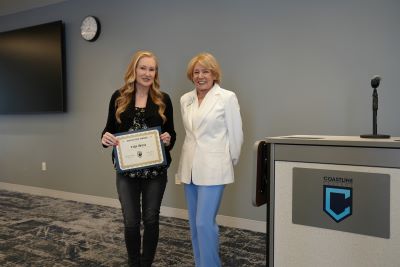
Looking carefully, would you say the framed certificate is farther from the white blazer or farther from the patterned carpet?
the patterned carpet

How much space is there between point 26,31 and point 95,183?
217cm

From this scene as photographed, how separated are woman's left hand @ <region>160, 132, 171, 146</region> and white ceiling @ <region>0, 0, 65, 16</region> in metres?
3.41

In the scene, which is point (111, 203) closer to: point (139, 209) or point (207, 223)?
point (139, 209)

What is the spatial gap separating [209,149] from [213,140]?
0.19 ft

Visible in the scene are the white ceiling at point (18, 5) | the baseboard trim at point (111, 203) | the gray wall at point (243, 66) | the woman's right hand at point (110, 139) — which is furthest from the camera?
the white ceiling at point (18, 5)

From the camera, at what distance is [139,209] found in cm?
219

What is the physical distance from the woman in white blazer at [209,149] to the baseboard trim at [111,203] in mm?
1271

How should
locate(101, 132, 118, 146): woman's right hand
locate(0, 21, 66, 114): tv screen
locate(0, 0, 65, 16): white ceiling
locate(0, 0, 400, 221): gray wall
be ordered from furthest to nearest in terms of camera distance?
locate(0, 0, 65, 16): white ceiling
locate(0, 21, 66, 114): tv screen
locate(0, 0, 400, 221): gray wall
locate(101, 132, 118, 146): woman's right hand

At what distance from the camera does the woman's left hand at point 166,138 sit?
2189 mm

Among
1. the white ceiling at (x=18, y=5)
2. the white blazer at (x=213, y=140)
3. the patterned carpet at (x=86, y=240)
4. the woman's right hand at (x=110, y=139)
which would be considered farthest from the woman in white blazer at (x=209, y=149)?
the white ceiling at (x=18, y=5)

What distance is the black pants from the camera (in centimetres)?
214

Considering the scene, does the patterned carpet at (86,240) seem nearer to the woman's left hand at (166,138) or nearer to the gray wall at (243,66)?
the gray wall at (243,66)

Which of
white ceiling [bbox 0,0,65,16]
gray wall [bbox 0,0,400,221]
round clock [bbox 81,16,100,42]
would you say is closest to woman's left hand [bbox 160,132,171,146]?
gray wall [bbox 0,0,400,221]

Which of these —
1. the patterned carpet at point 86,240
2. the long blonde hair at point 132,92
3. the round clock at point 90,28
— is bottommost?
the patterned carpet at point 86,240
